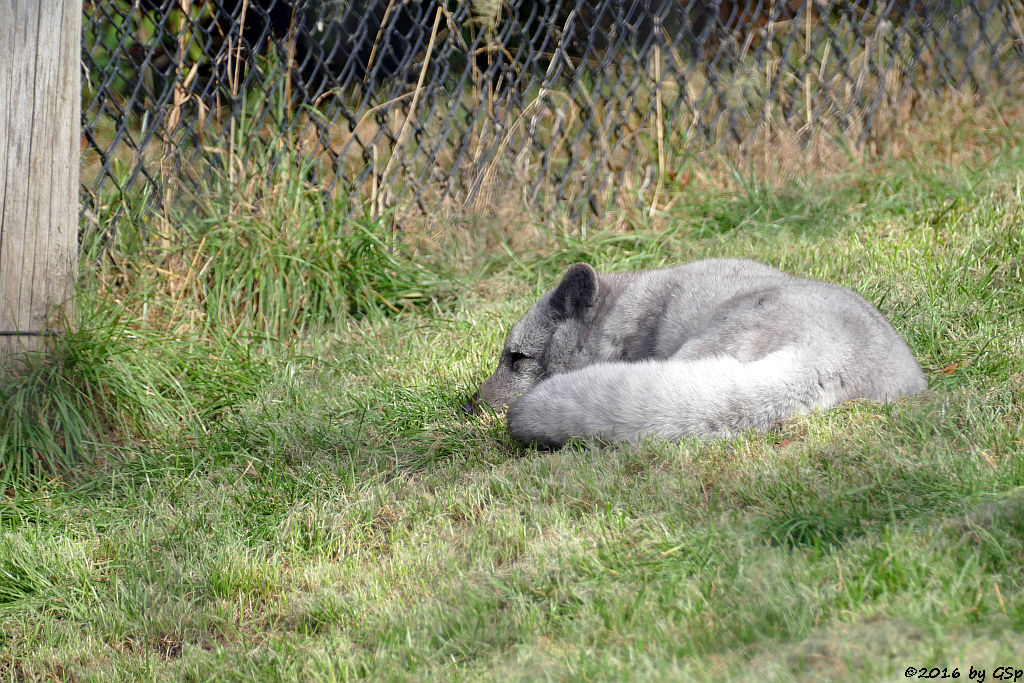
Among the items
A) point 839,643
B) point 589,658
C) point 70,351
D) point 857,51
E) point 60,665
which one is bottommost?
point 60,665

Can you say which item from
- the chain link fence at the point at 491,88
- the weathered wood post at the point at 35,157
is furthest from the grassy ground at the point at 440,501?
the chain link fence at the point at 491,88

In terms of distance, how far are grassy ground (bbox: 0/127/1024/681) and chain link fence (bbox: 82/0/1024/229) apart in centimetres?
63

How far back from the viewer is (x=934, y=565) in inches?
85.0

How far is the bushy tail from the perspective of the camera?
317 cm

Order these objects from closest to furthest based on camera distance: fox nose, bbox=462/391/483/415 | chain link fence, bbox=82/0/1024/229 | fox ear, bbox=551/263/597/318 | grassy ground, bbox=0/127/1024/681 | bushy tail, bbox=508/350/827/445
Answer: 1. grassy ground, bbox=0/127/1024/681
2. bushy tail, bbox=508/350/827/445
3. fox nose, bbox=462/391/483/415
4. fox ear, bbox=551/263/597/318
5. chain link fence, bbox=82/0/1024/229

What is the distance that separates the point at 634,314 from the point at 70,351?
2.38 metres

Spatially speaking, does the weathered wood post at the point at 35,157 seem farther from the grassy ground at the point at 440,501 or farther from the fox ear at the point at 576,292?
the fox ear at the point at 576,292

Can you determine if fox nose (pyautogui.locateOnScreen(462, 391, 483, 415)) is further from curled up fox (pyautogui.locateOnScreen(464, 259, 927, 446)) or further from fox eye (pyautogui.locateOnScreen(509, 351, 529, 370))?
fox eye (pyautogui.locateOnScreen(509, 351, 529, 370))

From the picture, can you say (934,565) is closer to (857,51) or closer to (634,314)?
(634,314)

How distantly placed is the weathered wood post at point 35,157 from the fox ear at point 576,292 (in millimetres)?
2119

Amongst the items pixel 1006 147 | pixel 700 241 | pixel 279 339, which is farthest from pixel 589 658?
pixel 1006 147

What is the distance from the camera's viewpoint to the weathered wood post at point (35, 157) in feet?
12.4

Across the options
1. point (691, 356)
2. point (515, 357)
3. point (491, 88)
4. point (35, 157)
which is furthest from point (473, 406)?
point (491, 88)

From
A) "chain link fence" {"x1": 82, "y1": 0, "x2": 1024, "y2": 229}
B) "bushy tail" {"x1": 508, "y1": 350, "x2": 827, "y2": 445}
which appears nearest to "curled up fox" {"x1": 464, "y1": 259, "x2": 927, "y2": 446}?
"bushy tail" {"x1": 508, "y1": 350, "x2": 827, "y2": 445}
